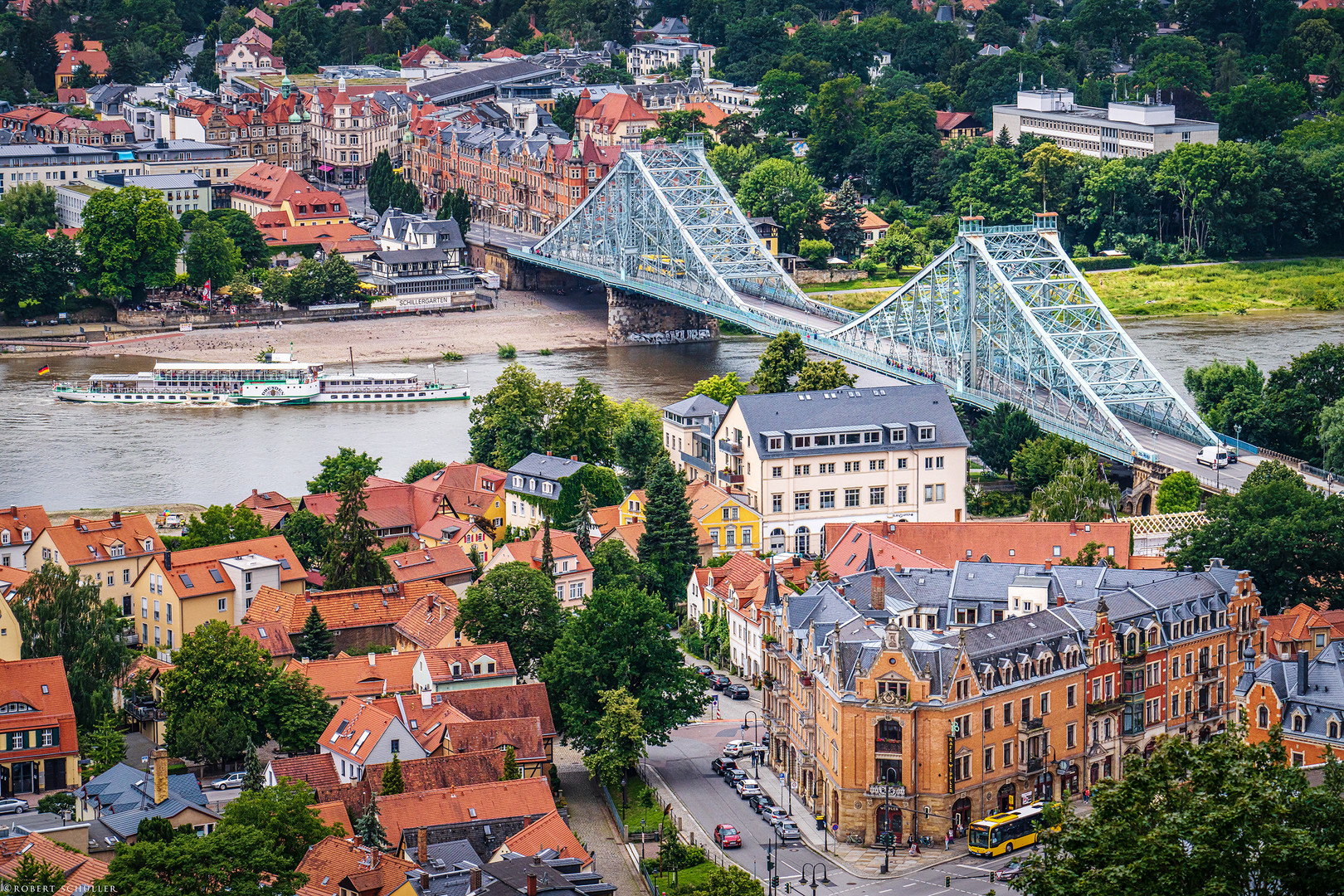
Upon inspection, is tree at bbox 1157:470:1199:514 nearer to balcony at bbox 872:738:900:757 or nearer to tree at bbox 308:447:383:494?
tree at bbox 308:447:383:494

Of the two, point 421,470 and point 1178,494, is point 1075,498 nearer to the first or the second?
point 1178,494

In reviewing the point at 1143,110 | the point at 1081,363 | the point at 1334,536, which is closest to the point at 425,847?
the point at 1334,536

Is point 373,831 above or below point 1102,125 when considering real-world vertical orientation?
below

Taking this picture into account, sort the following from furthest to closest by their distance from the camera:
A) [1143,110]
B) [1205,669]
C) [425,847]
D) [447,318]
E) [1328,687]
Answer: [1143,110] < [447,318] < [1205,669] < [1328,687] < [425,847]

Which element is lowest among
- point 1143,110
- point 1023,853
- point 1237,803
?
point 1023,853

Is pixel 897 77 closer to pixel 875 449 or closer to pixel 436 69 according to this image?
pixel 436 69

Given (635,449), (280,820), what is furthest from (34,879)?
(635,449)
